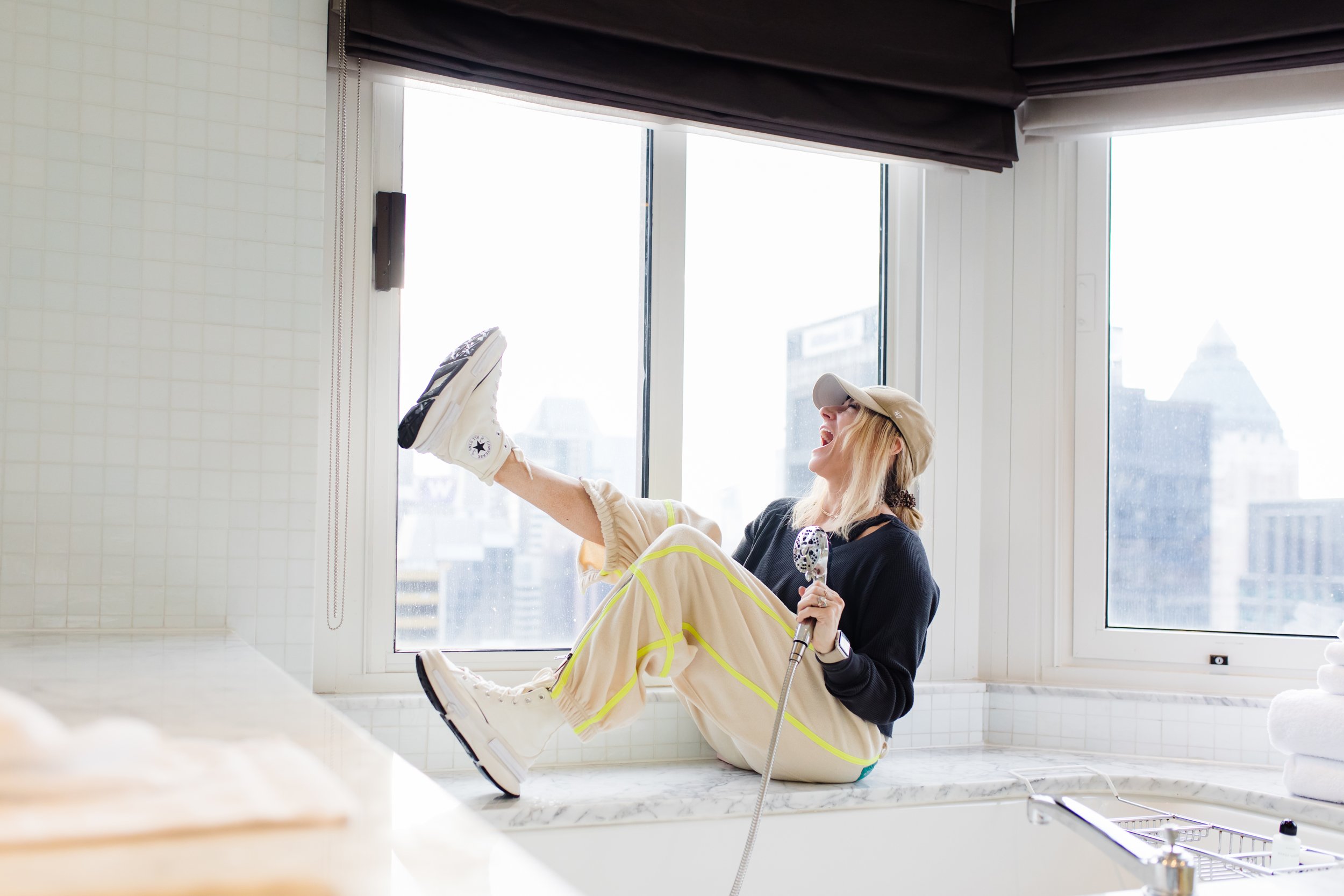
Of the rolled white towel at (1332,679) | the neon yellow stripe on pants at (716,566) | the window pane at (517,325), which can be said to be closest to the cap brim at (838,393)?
the window pane at (517,325)

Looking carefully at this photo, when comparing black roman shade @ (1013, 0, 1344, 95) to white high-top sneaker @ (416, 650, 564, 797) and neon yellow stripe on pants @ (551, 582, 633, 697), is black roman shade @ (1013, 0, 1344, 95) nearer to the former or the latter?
neon yellow stripe on pants @ (551, 582, 633, 697)

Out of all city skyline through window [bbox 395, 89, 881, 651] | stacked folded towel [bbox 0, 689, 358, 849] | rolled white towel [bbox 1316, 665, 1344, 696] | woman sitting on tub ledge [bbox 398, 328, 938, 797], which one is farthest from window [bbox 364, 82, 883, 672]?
stacked folded towel [bbox 0, 689, 358, 849]

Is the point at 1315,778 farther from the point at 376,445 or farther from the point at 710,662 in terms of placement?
the point at 376,445

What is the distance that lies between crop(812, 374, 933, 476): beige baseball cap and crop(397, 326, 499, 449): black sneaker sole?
72cm

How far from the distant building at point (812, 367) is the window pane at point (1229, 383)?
590 mm

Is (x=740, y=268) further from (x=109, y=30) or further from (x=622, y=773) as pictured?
(x=109, y=30)

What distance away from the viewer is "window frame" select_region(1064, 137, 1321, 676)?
2.37 m

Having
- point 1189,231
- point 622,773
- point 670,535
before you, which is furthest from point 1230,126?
point 622,773

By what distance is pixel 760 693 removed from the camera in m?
1.78

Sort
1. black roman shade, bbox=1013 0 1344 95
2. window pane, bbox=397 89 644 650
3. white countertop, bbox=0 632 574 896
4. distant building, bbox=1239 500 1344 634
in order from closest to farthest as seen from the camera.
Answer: white countertop, bbox=0 632 574 896, window pane, bbox=397 89 644 650, black roman shade, bbox=1013 0 1344 95, distant building, bbox=1239 500 1344 634

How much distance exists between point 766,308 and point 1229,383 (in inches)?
42.9

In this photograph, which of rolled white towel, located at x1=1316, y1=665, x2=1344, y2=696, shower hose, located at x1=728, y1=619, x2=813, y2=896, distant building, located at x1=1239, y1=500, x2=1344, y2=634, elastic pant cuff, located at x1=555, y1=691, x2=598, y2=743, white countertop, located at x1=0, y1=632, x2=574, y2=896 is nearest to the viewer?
white countertop, located at x1=0, y1=632, x2=574, y2=896

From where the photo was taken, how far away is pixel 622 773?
6.54 feet

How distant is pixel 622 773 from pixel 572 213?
3.79ft
